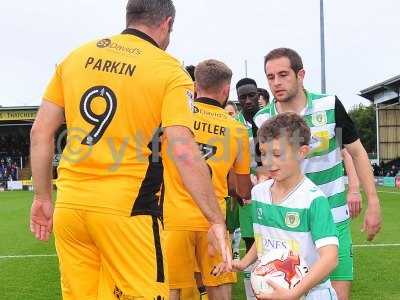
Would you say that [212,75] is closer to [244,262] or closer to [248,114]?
[244,262]

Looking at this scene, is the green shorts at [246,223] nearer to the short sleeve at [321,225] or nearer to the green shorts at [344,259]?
the green shorts at [344,259]

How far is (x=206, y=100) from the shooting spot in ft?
15.6

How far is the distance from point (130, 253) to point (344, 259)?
155 cm

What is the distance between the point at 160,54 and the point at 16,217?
52.5 ft

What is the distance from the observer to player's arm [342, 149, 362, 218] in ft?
14.6

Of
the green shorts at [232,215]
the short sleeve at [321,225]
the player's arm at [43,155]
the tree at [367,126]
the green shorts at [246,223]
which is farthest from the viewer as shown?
the tree at [367,126]

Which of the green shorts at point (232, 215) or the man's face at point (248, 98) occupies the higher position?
the man's face at point (248, 98)

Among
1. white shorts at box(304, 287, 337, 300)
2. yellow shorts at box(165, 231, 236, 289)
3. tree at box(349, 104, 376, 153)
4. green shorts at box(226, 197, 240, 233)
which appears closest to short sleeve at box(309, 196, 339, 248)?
white shorts at box(304, 287, 337, 300)

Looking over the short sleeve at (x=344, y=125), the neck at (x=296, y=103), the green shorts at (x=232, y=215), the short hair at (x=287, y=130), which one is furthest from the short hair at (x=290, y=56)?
the green shorts at (x=232, y=215)

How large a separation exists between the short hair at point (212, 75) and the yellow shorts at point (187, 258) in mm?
1073

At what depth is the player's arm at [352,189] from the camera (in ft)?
14.6

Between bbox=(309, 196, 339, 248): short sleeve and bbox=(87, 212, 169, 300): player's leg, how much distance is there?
77 cm

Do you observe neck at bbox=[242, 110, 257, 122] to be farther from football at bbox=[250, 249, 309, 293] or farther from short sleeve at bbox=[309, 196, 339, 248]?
football at bbox=[250, 249, 309, 293]

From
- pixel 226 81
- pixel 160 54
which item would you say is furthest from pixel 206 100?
pixel 160 54
